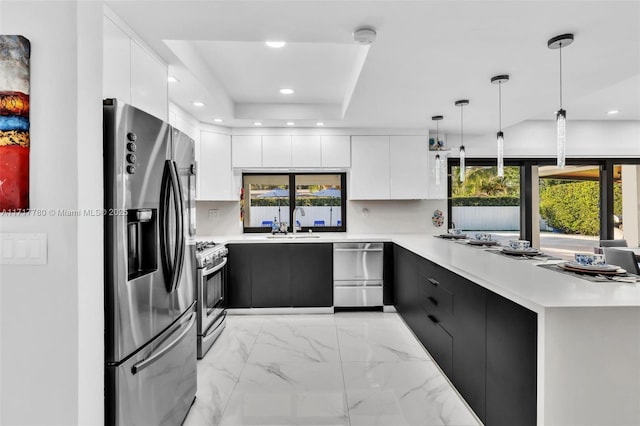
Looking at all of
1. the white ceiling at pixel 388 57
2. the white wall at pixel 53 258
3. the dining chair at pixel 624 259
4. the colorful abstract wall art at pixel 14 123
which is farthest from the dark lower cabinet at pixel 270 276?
the dining chair at pixel 624 259

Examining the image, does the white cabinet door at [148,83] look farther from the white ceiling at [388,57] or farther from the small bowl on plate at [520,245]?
the small bowl on plate at [520,245]

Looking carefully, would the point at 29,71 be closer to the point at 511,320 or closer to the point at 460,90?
the point at 511,320

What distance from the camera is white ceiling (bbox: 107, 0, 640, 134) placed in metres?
1.78

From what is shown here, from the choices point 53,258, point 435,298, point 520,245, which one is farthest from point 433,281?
point 53,258

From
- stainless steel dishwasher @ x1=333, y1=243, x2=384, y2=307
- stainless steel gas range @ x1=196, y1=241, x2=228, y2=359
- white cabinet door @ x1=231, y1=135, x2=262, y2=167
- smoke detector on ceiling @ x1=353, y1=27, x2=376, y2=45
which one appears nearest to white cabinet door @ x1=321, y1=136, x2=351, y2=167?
white cabinet door @ x1=231, y1=135, x2=262, y2=167

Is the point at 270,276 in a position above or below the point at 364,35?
below

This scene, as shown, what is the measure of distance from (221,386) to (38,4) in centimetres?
230

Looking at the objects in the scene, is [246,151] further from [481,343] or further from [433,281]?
[481,343]

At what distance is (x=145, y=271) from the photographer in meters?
1.69

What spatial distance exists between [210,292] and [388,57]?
2.42m

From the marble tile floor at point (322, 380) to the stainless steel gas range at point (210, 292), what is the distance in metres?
0.14

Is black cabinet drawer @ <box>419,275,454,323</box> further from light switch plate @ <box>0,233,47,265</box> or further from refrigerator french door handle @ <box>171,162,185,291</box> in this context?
light switch plate @ <box>0,233,47,265</box>

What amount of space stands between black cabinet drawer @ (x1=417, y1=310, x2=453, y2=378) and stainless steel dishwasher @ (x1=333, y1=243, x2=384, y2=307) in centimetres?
109

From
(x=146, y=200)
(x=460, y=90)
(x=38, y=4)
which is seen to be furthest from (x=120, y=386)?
(x=460, y=90)
